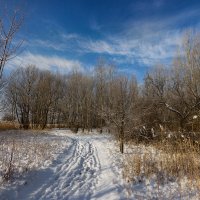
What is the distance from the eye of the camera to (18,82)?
39688 millimetres

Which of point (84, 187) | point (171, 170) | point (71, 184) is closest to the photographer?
point (84, 187)

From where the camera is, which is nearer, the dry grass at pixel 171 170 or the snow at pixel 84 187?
the snow at pixel 84 187

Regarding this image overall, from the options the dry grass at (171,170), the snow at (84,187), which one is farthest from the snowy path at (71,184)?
the dry grass at (171,170)

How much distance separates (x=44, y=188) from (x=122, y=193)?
199 centimetres

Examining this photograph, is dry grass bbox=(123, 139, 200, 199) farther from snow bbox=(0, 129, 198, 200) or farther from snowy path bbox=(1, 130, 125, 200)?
snowy path bbox=(1, 130, 125, 200)

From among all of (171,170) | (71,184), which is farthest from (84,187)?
(171,170)

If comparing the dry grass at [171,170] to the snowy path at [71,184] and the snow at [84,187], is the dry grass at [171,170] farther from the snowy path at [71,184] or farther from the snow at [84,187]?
the snowy path at [71,184]

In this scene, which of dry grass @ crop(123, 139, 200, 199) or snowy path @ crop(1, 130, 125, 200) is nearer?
snowy path @ crop(1, 130, 125, 200)

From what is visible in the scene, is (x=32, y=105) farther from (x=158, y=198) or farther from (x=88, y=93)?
(x=158, y=198)

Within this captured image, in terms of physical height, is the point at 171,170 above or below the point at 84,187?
above

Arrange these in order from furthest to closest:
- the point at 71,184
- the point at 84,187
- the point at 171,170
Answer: the point at 171,170 → the point at 71,184 → the point at 84,187

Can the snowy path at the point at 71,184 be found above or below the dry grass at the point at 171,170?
below

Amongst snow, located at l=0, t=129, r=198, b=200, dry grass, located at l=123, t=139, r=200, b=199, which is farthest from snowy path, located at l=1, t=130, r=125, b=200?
dry grass, located at l=123, t=139, r=200, b=199

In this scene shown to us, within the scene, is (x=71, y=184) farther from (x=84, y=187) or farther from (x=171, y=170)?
(x=171, y=170)
